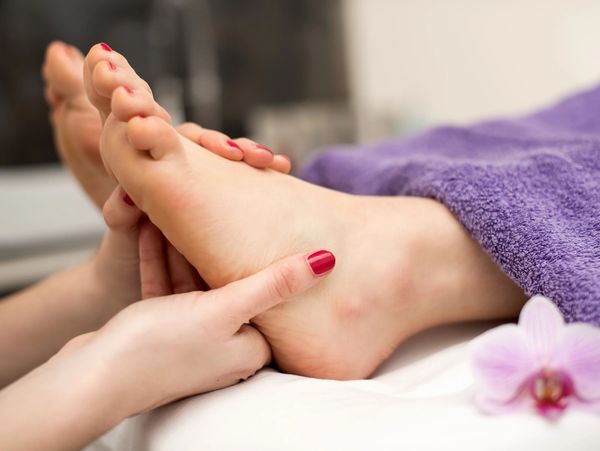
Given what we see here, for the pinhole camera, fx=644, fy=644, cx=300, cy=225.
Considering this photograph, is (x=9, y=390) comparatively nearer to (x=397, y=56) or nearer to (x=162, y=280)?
(x=162, y=280)

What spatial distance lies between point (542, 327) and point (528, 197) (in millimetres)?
196

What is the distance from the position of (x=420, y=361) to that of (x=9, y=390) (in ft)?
1.14

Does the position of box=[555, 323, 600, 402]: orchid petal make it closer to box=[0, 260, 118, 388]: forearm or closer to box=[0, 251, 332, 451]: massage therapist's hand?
box=[0, 251, 332, 451]: massage therapist's hand

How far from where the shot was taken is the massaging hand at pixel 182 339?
1.60 feet

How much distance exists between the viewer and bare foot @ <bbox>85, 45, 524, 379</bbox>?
1.65 feet

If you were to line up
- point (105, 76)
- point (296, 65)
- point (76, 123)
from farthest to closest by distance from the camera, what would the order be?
point (296, 65)
point (76, 123)
point (105, 76)

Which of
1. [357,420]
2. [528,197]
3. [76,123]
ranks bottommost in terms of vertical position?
[357,420]

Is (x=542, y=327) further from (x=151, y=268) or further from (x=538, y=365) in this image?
(x=151, y=268)

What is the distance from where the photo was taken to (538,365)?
0.41m

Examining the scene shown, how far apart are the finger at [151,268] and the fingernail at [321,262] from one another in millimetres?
152

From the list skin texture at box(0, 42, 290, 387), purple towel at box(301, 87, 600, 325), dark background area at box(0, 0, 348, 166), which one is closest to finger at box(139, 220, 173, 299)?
skin texture at box(0, 42, 290, 387)

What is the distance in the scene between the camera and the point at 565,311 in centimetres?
48

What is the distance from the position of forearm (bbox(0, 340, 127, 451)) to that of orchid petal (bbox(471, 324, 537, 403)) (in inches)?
10.5

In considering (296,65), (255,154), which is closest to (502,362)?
(255,154)
